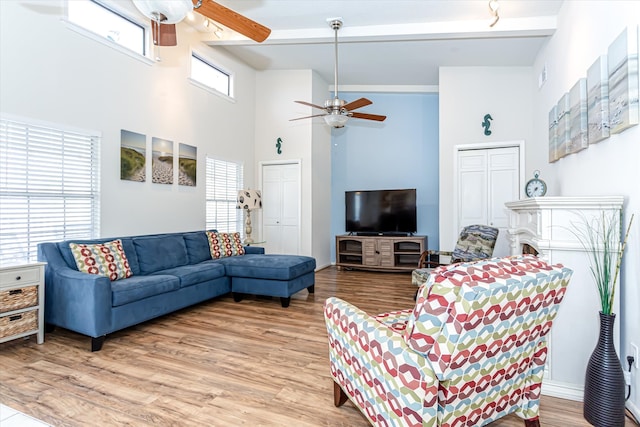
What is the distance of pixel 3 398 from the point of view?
2.08 metres

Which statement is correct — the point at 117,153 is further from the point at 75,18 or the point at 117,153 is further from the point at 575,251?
the point at 575,251

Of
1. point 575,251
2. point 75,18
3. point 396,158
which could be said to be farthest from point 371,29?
point 575,251

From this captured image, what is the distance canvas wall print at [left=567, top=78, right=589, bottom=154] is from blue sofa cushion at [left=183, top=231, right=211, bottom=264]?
4.32 m

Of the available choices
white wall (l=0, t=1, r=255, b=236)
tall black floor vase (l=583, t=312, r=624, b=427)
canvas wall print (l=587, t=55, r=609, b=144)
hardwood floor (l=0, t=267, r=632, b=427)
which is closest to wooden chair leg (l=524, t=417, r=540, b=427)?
hardwood floor (l=0, t=267, r=632, b=427)

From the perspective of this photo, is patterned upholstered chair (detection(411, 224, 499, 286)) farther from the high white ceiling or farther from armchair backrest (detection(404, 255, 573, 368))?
armchair backrest (detection(404, 255, 573, 368))

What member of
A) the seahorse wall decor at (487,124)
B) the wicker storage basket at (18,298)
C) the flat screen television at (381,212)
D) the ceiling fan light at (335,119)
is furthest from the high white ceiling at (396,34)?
the wicker storage basket at (18,298)

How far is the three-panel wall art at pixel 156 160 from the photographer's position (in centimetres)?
398

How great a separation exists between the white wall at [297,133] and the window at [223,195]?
760 mm

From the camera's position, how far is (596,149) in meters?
2.76

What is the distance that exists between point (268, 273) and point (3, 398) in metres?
2.44

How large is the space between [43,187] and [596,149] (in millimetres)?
4867

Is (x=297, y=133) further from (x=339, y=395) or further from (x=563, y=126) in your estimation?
(x=339, y=395)

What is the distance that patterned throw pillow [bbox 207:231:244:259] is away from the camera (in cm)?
479

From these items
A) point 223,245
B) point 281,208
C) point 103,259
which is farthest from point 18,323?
point 281,208
